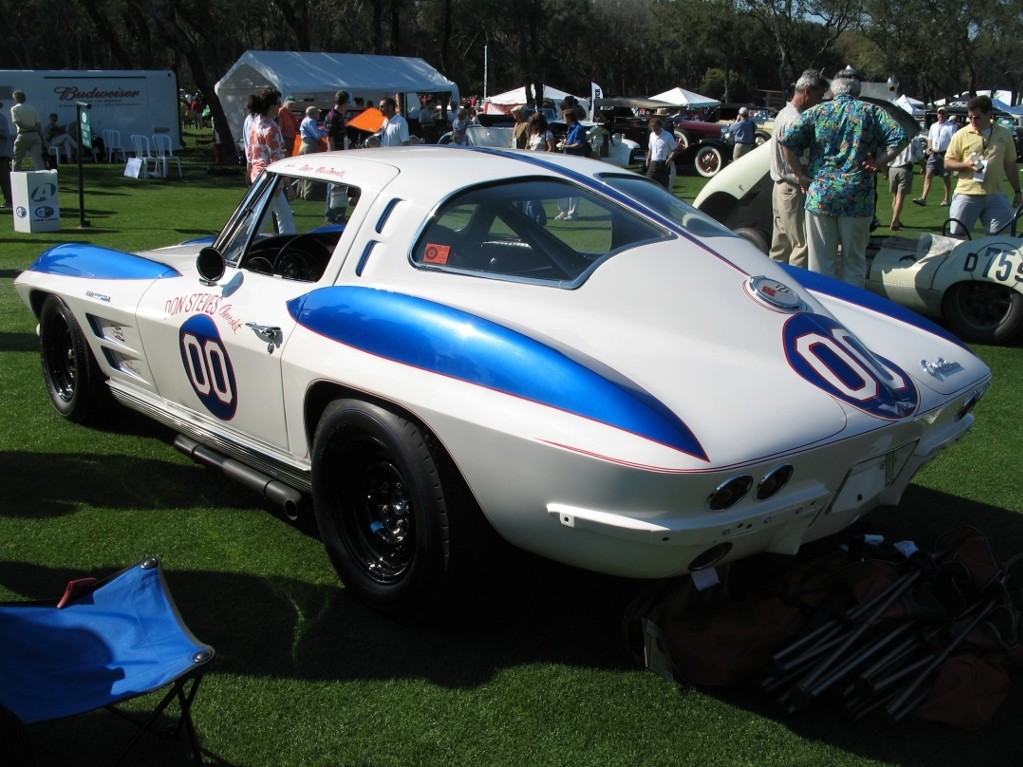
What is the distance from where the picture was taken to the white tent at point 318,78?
2545cm

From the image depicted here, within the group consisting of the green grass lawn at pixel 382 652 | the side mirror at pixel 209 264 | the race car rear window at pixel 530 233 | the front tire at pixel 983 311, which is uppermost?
the race car rear window at pixel 530 233

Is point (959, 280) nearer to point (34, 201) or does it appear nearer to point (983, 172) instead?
point (983, 172)

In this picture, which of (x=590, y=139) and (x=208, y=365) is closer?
(x=208, y=365)

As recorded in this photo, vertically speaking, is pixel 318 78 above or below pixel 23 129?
above

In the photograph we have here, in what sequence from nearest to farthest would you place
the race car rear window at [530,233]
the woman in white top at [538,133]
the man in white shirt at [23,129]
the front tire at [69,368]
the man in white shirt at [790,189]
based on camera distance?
the race car rear window at [530,233]
the front tire at [69,368]
the man in white shirt at [790,189]
the woman in white top at [538,133]
the man in white shirt at [23,129]

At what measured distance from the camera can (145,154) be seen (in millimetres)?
26156

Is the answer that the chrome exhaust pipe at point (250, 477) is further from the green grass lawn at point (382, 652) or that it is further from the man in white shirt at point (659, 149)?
the man in white shirt at point (659, 149)

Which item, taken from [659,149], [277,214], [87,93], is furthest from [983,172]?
[87,93]

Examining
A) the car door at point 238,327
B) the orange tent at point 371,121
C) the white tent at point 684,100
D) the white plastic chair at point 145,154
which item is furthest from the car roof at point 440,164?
the white tent at point 684,100

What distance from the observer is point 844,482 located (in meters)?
2.96

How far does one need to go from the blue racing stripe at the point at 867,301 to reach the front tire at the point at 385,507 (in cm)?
194

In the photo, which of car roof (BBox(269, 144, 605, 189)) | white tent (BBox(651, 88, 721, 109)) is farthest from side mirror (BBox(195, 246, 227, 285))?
white tent (BBox(651, 88, 721, 109))

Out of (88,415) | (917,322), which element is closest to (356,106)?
(88,415)

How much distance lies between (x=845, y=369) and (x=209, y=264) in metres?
2.54
